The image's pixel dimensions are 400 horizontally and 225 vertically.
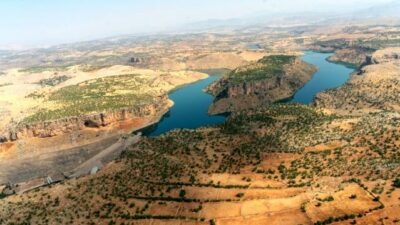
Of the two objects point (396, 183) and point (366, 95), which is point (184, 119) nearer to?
point (366, 95)

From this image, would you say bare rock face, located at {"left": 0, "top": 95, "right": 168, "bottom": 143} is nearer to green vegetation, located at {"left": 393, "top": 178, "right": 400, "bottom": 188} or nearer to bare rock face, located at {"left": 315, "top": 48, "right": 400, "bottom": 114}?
bare rock face, located at {"left": 315, "top": 48, "right": 400, "bottom": 114}

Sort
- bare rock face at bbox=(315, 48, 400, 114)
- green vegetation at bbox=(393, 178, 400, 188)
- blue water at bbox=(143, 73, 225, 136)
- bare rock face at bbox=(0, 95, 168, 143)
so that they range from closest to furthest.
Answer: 1. green vegetation at bbox=(393, 178, 400, 188)
2. bare rock face at bbox=(315, 48, 400, 114)
3. bare rock face at bbox=(0, 95, 168, 143)
4. blue water at bbox=(143, 73, 225, 136)

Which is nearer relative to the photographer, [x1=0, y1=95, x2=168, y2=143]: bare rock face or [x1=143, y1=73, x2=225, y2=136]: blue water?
[x1=0, y1=95, x2=168, y2=143]: bare rock face

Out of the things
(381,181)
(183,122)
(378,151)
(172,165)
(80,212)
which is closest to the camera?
(381,181)

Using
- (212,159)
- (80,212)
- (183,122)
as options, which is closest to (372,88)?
(183,122)

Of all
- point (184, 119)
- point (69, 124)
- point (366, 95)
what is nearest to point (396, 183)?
point (366, 95)

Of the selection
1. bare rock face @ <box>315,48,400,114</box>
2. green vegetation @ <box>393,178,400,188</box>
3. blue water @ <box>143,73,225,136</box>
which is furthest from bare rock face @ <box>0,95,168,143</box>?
green vegetation @ <box>393,178,400,188</box>

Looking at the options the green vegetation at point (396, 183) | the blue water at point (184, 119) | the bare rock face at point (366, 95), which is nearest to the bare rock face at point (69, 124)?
the blue water at point (184, 119)

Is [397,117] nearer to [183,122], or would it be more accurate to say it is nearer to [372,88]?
[372,88]

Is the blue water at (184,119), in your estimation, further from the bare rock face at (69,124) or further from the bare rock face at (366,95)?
the bare rock face at (366,95)
